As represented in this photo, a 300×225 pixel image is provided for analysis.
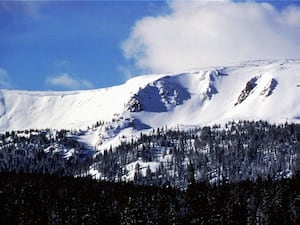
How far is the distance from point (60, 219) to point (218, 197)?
50944mm

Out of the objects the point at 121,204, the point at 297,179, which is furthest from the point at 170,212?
the point at 297,179

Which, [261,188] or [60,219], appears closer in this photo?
[60,219]

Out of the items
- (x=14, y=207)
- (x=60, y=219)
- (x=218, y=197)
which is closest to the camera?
(x=60, y=219)

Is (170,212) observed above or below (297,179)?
below

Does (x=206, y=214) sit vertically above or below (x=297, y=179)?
below

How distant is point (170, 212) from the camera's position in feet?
511

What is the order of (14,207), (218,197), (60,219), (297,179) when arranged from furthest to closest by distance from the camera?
(297,179) < (218,197) < (14,207) < (60,219)

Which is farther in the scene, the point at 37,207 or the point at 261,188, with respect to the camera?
the point at 261,188

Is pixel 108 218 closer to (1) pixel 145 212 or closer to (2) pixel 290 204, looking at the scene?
(1) pixel 145 212

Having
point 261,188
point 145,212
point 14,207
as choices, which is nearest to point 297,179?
point 261,188

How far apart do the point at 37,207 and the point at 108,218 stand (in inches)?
901

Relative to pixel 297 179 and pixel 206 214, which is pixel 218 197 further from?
pixel 297 179

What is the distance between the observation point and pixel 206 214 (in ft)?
518

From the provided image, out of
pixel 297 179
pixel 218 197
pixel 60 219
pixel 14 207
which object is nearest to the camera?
pixel 60 219
